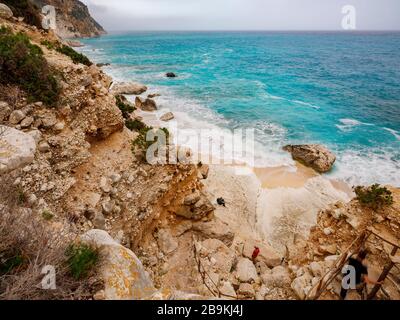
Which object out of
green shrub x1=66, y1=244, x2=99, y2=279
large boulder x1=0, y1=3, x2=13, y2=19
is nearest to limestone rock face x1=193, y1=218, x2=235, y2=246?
green shrub x1=66, y1=244, x2=99, y2=279

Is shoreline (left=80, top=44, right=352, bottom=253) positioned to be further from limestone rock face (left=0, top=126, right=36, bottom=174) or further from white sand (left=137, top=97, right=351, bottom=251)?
limestone rock face (left=0, top=126, right=36, bottom=174)

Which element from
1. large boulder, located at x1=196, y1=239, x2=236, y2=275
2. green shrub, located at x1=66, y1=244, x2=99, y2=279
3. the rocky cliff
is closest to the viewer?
green shrub, located at x1=66, y1=244, x2=99, y2=279

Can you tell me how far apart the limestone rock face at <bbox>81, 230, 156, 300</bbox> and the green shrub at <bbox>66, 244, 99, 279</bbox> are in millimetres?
160

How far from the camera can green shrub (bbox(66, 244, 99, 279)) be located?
3.97 meters

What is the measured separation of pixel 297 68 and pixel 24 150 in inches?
2307

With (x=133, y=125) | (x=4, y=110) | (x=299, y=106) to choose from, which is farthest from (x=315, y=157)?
(x=4, y=110)

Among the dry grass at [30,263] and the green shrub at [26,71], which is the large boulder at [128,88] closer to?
the green shrub at [26,71]

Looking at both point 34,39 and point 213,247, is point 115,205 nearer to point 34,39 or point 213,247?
point 213,247

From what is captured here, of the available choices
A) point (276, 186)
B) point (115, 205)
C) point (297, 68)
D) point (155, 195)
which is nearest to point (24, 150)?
point (115, 205)

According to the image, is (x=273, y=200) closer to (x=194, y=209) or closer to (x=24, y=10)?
(x=194, y=209)

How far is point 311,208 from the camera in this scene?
1422 cm

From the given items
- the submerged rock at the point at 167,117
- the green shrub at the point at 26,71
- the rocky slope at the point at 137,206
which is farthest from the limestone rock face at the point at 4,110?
the submerged rock at the point at 167,117

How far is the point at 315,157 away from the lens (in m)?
18.0

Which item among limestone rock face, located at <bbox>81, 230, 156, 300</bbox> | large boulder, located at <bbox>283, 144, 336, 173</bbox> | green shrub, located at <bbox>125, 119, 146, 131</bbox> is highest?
green shrub, located at <bbox>125, 119, 146, 131</bbox>
